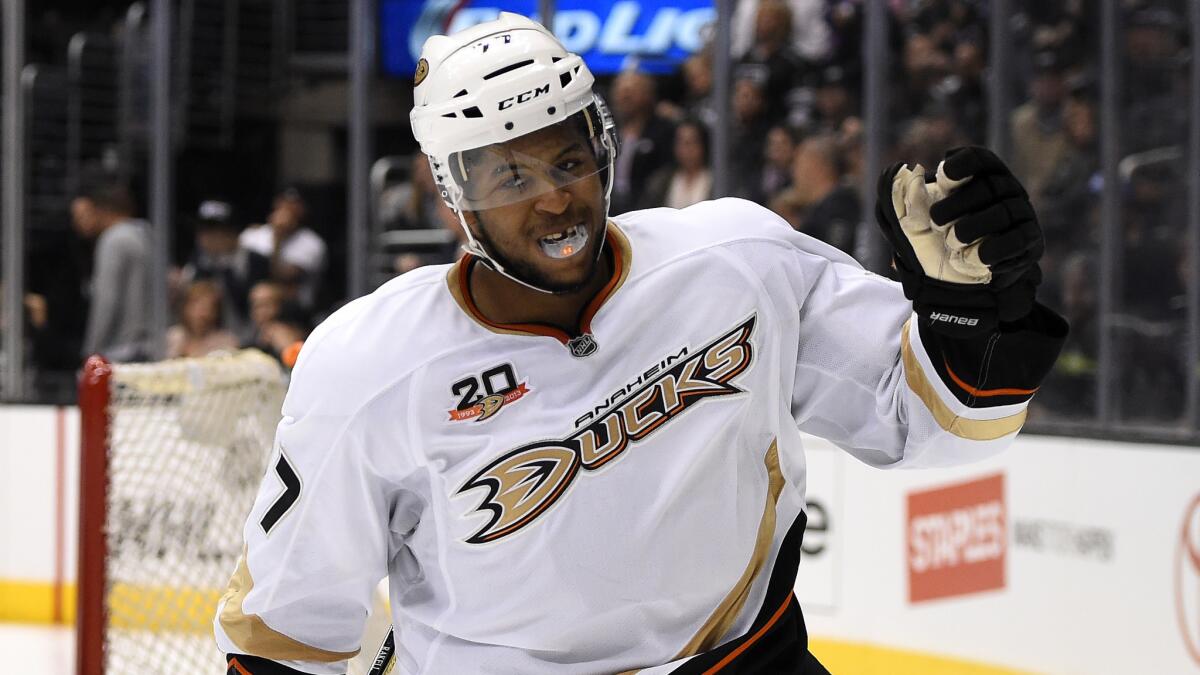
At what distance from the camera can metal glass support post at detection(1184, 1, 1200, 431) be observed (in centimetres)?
400

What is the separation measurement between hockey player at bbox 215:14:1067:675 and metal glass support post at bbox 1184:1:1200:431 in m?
2.41

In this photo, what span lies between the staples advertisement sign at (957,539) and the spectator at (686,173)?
4.56 feet

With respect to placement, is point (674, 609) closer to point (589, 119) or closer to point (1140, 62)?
point (589, 119)

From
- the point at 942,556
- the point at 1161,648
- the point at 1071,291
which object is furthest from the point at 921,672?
the point at 1071,291

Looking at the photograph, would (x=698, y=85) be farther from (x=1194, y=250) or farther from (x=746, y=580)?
(x=746, y=580)

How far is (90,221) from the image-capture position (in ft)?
22.0

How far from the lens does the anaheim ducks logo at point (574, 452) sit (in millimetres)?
1752

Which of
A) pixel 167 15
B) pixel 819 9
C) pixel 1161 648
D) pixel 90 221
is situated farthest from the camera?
pixel 90 221

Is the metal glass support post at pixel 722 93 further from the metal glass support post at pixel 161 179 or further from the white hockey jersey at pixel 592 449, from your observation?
the white hockey jersey at pixel 592 449

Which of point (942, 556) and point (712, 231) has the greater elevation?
point (712, 231)

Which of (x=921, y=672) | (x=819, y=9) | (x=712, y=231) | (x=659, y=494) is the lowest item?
(x=921, y=672)

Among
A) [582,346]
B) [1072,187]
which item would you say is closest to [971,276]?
[582,346]

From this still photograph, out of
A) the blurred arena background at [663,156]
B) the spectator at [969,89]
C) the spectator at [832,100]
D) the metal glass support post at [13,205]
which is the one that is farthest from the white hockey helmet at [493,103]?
the metal glass support post at [13,205]

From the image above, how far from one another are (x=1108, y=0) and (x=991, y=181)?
329 cm
